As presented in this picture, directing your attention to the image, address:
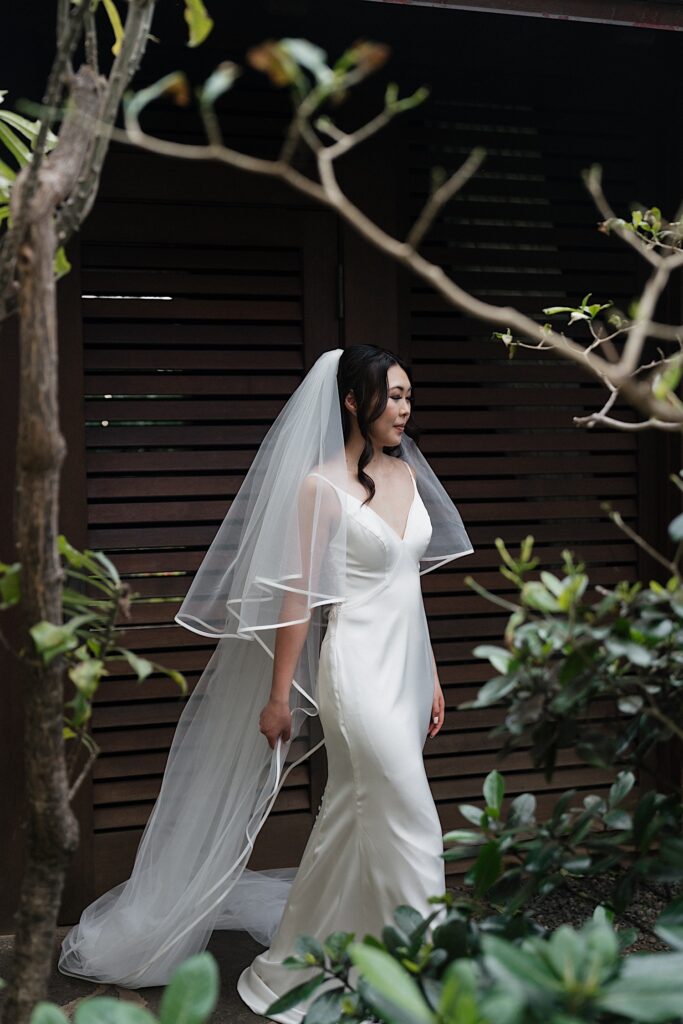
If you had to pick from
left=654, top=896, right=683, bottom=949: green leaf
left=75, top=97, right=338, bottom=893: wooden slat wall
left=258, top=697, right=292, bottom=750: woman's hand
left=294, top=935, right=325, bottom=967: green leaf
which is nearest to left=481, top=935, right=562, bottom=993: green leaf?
left=654, top=896, right=683, bottom=949: green leaf

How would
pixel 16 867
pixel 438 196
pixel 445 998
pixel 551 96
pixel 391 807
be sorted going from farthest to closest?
1. pixel 551 96
2. pixel 16 867
3. pixel 391 807
4. pixel 438 196
5. pixel 445 998

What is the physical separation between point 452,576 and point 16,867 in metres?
1.73

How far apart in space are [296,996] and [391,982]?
53 centimetres

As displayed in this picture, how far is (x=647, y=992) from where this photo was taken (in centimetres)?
102

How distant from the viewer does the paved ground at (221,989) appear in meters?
2.96

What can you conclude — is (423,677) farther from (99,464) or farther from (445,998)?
(445,998)

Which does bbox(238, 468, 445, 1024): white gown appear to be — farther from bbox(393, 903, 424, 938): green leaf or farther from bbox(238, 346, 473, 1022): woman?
bbox(393, 903, 424, 938): green leaf

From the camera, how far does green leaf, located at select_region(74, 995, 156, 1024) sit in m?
1.04

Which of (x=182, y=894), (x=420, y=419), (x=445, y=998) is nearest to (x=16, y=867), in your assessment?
(x=182, y=894)

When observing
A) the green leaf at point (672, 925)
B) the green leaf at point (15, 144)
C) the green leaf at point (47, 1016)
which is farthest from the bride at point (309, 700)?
the green leaf at point (47, 1016)

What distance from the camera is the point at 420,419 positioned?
12.7ft

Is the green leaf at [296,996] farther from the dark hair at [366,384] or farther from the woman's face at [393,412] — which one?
the woman's face at [393,412]

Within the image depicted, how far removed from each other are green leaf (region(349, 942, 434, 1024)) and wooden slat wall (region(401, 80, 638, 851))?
2.89 m

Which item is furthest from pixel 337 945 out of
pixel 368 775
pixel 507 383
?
pixel 507 383
